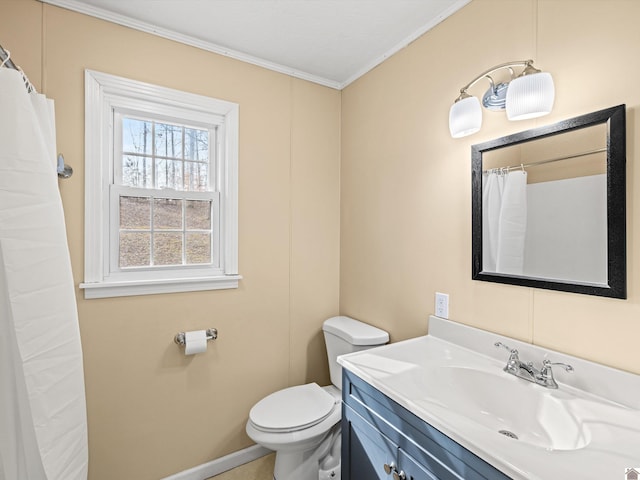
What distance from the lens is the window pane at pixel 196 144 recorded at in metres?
1.93

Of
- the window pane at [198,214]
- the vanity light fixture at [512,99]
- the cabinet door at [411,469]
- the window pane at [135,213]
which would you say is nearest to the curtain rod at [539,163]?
the vanity light fixture at [512,99]

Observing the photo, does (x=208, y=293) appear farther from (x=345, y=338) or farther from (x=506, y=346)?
(x=506, y=346)

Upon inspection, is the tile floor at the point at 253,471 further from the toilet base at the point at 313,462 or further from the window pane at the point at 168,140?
the window pane at the point at 168,140

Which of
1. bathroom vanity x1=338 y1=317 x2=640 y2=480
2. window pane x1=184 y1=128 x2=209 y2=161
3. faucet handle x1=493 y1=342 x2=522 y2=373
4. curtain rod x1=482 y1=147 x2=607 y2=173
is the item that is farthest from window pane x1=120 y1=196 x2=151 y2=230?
faucet handle x1=493 y1=342 x2=522 y2=373

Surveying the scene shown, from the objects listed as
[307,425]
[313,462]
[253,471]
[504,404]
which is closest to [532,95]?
[504,404]

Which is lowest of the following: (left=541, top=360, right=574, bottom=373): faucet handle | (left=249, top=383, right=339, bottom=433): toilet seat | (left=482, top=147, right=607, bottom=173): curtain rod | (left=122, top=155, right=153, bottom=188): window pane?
(left=249, top=383, right=339, bottom=433): toilet seat

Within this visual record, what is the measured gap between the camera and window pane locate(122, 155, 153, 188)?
1.77 metres

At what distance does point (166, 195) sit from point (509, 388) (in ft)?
6.10

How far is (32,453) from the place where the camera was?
96cm

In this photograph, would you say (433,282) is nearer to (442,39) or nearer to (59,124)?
(442,39)

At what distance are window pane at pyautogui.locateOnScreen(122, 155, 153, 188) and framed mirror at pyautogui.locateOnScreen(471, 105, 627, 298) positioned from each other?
5.53ft

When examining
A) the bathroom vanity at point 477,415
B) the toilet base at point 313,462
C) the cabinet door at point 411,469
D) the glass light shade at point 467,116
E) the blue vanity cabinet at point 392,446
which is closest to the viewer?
the bathroom vanity at point 477,415

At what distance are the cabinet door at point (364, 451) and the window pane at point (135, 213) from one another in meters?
1.42

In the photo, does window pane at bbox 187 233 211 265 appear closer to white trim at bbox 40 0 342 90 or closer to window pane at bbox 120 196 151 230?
window pane at bbox 120 196 151 230
